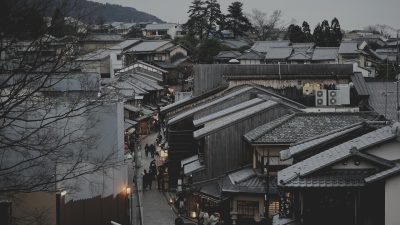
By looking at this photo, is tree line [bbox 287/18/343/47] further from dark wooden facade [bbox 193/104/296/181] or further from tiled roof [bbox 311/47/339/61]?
dark wooden facade [bbox 193/104/296/181]

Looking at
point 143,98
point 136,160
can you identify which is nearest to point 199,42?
point 143,98

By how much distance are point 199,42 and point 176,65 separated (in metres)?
11.8

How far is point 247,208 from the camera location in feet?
78.8

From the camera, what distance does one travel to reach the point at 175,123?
33.1 metres

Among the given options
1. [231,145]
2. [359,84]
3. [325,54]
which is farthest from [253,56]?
[231,145]

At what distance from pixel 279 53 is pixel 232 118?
43696 millimetres

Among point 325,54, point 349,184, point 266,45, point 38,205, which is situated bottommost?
point 38,205

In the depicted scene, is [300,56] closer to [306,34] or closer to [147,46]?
[147,46]

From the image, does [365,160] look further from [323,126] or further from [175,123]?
[175,123]

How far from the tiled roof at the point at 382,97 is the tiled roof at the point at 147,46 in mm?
43714

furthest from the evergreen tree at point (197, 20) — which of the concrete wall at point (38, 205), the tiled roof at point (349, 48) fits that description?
the concrete wall at point (38, 205)

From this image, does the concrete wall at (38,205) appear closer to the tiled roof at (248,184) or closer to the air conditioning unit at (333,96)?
the tiled roof at (248,184)

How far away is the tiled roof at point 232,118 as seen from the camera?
26958mm

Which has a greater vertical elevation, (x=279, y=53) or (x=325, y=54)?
(x=279, y=53)
